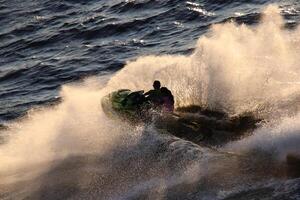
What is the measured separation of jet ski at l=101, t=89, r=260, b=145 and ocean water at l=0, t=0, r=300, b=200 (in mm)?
390

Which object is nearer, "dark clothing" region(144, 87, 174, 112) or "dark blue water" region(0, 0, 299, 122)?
"dark clothing" region(144, 87, 174, 112)

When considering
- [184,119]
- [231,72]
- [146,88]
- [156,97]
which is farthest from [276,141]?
[146,88]

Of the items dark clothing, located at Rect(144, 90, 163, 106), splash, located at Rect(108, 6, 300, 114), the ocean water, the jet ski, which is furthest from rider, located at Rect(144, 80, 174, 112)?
splash, located at Rect(108, 6, 300, 114)

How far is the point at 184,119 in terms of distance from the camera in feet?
58.1

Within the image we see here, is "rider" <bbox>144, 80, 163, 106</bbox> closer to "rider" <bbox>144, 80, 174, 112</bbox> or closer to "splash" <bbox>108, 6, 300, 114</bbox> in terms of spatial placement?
"rider" <bbox>144, 80, 174, 112</bbox>

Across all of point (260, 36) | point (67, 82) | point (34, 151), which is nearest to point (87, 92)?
point (67, 82)

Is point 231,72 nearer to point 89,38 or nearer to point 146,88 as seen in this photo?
point 146,88

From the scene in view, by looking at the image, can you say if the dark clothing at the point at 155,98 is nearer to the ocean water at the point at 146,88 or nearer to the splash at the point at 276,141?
the ocean water at the point at 146,88

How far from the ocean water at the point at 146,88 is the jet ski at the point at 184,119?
39 centimetres

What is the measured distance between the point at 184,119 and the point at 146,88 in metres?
3.73

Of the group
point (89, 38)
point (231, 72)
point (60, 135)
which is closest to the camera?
point (60, 135)

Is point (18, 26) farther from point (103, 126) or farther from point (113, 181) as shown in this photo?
point (113, 181)

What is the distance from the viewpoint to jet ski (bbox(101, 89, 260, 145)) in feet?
Result: 53.5

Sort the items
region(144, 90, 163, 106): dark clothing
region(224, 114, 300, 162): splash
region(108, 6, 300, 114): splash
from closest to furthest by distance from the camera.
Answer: region(224, 114, 300, 162): splash
region(144, 90, 163, 106): dark clothing
region(108, 6, 300, 114): splash
